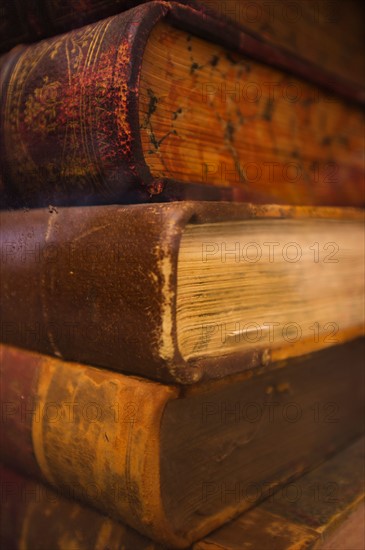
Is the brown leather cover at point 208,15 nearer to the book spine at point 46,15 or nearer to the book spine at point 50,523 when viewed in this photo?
the book spine at point 46,15

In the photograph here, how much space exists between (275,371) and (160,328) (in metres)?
0.29

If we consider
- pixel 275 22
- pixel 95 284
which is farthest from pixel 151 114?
pixel 275 22

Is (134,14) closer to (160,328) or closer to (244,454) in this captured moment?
(160,328)

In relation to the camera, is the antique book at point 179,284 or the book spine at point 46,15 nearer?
the antique book at point 179,284

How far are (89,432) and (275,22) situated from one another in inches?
25.1

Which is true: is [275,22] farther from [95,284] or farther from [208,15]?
[95,284]

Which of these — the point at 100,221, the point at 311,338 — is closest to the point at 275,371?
the point at 311,338

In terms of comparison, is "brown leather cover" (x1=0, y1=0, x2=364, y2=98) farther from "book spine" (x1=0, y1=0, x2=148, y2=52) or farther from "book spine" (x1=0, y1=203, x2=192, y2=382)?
"book spine" (x1=0, y1=203, x2=192, y2=382)

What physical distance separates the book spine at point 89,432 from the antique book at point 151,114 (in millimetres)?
210

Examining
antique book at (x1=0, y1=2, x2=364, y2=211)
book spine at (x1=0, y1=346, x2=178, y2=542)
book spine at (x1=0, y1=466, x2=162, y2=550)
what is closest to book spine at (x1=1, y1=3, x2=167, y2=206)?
antique book at (x1=0, y1=2, x2=364, y2=211)

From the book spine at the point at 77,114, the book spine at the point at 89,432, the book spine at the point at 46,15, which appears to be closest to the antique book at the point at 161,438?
the book spine at the point at 89,432

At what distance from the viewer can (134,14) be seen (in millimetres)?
535

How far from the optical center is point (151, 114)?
1.89 ft

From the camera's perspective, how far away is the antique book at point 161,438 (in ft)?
1.71
